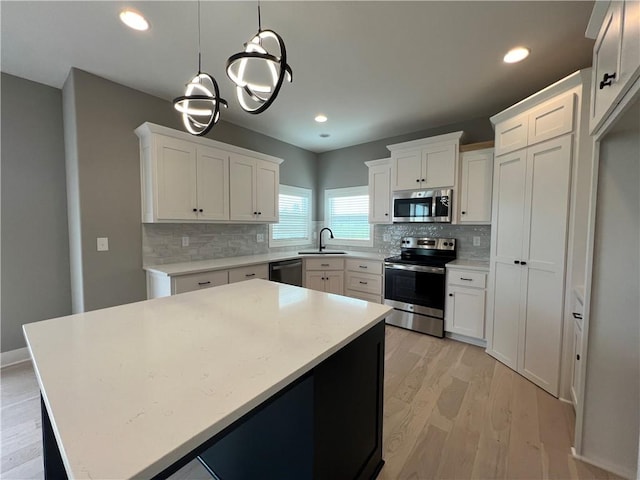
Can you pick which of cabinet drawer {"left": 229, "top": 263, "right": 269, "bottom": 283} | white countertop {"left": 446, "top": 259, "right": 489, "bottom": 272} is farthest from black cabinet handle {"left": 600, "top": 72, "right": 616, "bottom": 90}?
cabinet drawer {"left": 229, "top": 263, "right": 269, "bottom": 283}

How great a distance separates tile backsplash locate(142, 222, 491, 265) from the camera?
2895 millimetres

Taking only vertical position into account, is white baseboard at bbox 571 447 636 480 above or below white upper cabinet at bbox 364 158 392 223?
below

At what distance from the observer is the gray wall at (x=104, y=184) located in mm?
2395

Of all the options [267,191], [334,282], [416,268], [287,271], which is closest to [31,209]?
[267,191]

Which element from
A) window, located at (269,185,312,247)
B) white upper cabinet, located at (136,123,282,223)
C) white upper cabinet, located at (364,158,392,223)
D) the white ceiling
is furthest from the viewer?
window, located at (269,185,312,247)

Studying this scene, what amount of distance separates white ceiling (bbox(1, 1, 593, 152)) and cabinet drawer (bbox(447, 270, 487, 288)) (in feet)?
6.10

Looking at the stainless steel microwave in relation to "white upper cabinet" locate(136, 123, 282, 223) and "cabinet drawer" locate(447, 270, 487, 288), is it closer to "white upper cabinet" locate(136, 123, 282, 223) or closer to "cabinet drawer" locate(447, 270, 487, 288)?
"cabinet drawer" locate(447, 270, 487, 288)

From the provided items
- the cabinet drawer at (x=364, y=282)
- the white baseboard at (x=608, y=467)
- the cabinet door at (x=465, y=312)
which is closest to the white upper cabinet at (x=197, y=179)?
the cabinet drawer at (x=364, y=282)

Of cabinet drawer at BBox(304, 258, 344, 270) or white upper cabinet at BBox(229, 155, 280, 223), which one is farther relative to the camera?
cabinet drawer at BBox(304, 258, 344, 270)

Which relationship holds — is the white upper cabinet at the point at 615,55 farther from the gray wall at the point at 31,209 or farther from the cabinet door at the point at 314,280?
the gray wall at the point at 31,209

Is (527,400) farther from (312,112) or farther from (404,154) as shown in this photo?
(312,112)

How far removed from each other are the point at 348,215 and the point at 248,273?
2.20m

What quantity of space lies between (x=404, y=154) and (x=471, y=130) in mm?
848

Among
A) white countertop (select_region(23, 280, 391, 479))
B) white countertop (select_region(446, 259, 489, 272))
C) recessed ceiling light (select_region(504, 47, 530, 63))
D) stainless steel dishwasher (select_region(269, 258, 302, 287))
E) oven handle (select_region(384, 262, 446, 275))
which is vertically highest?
recessed ceiling light (select_region(504, 47, 530, 63))
